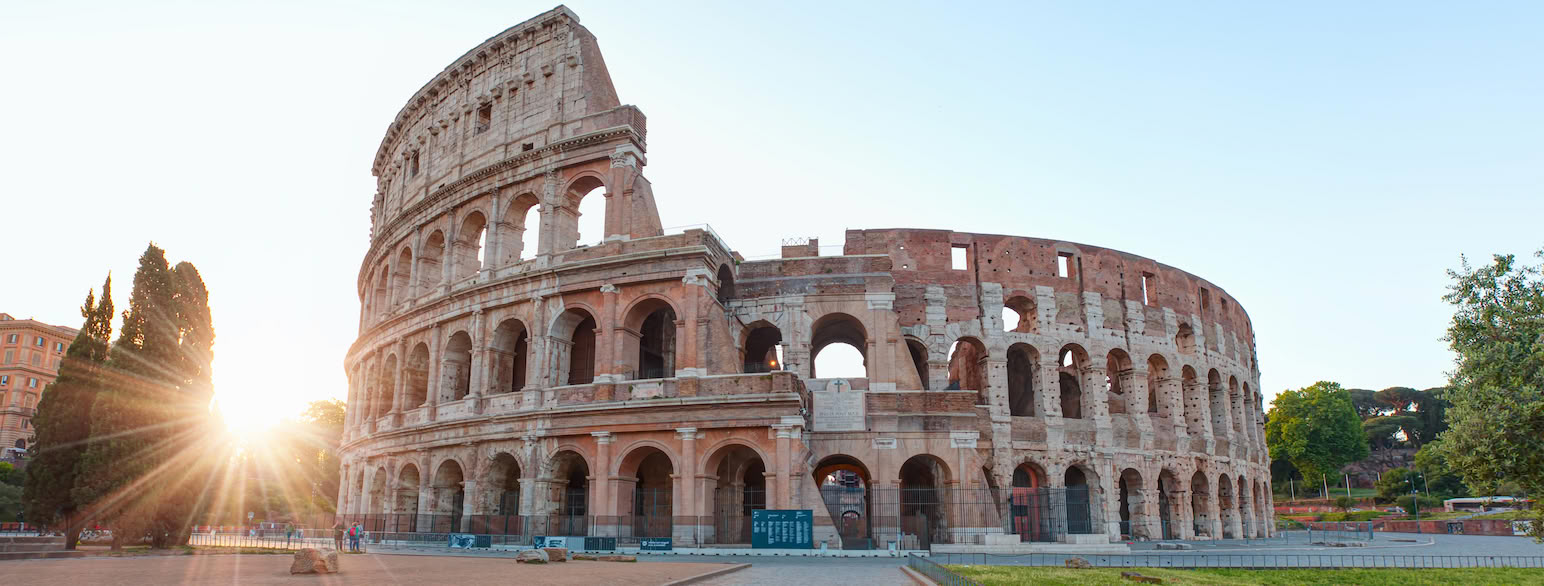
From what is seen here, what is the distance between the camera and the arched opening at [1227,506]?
107ft

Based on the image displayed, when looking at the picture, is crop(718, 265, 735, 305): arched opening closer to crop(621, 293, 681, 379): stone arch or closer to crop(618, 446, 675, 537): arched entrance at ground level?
crop(621, 293, 681, 379): stone arch

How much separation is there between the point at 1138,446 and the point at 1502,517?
24934mm

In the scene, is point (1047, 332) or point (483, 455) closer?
point (483, 455)

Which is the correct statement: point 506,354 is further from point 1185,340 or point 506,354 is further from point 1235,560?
point 1185,340

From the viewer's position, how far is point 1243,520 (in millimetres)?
33969

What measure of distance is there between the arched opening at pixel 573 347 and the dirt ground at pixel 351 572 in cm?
818

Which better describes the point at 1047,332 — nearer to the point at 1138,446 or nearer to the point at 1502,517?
the point at 1138,446

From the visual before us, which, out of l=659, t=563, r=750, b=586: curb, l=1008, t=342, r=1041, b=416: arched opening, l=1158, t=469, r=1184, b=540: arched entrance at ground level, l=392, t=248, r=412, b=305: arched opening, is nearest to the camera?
l=659, t=563, r=750, b=586: curb

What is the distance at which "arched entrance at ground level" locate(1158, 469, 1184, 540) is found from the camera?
98.8 ft

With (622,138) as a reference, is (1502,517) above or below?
below

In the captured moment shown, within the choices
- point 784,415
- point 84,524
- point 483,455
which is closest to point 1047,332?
point 784,415

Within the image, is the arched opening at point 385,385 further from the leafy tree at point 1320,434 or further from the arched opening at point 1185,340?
the leafy tree at point 1320,434

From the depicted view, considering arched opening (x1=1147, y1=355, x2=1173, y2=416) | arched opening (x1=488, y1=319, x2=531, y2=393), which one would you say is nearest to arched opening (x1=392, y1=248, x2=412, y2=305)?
arched opening (x1=488, y1=319, x2=531, y2=393)

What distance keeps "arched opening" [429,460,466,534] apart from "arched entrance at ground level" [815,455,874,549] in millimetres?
10881
